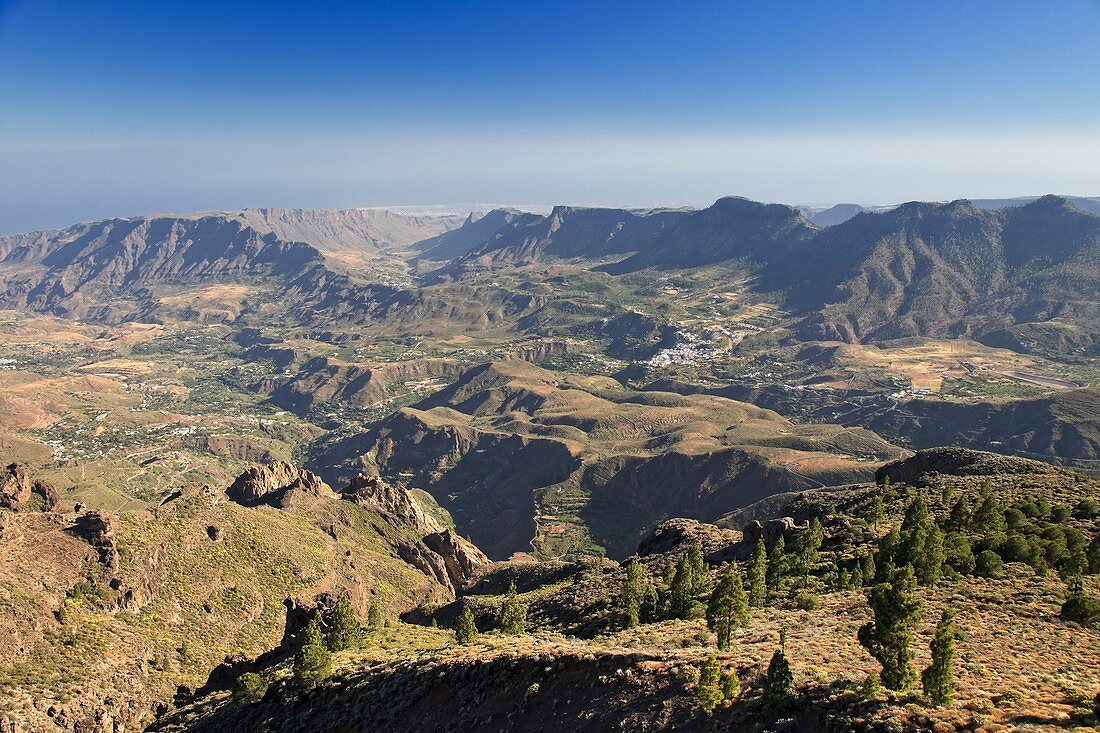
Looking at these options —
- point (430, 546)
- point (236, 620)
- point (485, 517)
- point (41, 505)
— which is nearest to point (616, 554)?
point (485, 517)

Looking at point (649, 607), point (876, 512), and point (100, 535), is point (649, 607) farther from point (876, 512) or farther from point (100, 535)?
point (100, 535)

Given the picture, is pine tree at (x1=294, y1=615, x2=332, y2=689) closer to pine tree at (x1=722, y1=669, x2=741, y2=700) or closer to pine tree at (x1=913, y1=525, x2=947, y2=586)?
pine tree at (x1=722, y1=669, x2=741, y2=700)

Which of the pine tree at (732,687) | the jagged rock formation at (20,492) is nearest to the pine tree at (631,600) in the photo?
the pine tree at (732,687)

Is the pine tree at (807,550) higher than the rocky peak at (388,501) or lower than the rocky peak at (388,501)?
higher

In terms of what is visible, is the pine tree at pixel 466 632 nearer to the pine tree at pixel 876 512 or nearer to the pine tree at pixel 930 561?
the pine tree at pixel 930 561

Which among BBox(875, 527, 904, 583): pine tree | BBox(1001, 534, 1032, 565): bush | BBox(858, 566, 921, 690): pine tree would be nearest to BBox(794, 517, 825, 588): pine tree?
BBox(875, 527, 904, 583): pine tree

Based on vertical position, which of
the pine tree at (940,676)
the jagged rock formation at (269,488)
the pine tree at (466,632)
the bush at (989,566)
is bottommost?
the jagged rock formation at (269,488)
